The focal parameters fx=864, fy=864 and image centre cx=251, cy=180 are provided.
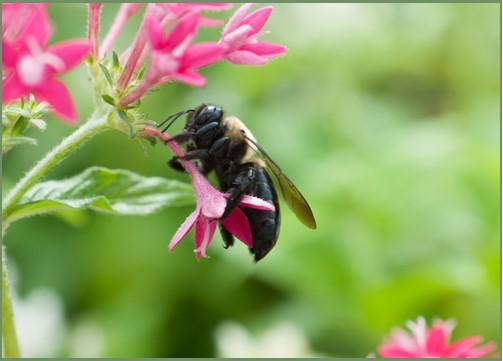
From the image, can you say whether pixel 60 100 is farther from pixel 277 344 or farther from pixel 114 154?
pixel 114 154

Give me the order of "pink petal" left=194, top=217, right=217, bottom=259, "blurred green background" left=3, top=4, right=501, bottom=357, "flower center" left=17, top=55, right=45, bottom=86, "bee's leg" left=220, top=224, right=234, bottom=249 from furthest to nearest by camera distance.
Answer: "blurred green background" left=3, top=4, right=501, bottom=357, "bee's leg" left=220, top=224, right=234, bottom=249, "pink petal" left=194, top=217, right=217, bottom=259, "flower center" left=17, top=55, right=45, bottom=86

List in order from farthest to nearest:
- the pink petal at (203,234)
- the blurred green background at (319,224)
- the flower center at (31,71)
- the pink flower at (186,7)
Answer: the blurred green background at (319,224) < the pink petal at (203,234) < the pink flower at (186,7) < the flower center at (31,71)

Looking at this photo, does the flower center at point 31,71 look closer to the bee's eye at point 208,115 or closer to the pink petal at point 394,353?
the bee's eye at point 208,115

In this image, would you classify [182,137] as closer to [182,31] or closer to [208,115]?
[208,115]

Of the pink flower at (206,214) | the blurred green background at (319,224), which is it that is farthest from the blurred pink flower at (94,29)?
the blurred green background at (319,224)

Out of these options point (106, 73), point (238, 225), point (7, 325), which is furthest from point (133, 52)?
point (7, 325)

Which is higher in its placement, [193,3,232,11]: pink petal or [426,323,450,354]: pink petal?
[193,3,232,11]: pink petal

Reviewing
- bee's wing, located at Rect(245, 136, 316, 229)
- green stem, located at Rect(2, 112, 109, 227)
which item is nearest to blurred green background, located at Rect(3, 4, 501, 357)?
bee's wing, located at Rect(245, 136, 316, 229)

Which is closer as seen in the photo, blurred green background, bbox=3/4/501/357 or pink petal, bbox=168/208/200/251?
pink petal, bbox=168/208/200/251

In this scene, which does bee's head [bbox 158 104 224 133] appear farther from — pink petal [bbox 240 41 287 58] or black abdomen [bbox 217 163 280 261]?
→ pink petal [bbox 240 41 287 58]
